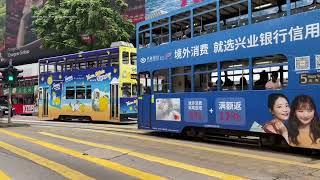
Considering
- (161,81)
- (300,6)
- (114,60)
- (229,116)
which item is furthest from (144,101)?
(114,60)

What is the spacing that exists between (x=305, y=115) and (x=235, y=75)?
2607 millimetres

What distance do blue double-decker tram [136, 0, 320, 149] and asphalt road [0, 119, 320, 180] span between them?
0.72 m

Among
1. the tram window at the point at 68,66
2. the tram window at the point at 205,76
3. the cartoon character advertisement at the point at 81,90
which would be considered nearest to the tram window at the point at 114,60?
the cartoon character advertisement at the point at 81,90

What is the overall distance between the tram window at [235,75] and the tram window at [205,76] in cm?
38

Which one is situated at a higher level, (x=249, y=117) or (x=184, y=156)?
(x=249, y=117)

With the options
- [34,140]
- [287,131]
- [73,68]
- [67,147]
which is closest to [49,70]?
[73,68]

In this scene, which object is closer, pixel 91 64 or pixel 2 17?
pixel 91 64

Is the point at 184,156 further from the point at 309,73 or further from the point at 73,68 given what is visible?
the point at 73,68

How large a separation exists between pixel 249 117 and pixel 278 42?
209cm

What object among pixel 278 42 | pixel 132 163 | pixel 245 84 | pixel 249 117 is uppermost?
pixel 278 42

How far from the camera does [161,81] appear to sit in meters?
16.7

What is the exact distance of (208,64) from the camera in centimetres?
1444

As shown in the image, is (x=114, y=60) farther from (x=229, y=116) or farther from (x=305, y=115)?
(x=305, y=115)

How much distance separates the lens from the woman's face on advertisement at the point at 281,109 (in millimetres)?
11953
